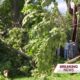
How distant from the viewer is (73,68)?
9.81 meters

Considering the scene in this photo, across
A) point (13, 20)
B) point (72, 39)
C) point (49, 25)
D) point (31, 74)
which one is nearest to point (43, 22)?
point (49, 25)

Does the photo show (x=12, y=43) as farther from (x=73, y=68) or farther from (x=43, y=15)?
(x=73, y=68)

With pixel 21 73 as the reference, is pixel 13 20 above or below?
above

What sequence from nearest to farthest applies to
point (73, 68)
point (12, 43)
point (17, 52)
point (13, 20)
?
point (73, 68)
point (17, 52)
point (12, 43)
point (13, 20)

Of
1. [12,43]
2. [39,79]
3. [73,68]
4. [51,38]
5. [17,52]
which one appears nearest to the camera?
[73,68]

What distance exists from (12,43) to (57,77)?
3.68 m

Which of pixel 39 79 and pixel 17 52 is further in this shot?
pixel 17 52

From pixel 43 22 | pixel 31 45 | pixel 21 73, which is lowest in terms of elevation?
pixel 21 73

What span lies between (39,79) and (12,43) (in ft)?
13.2

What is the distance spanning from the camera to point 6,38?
1549 centimetres
